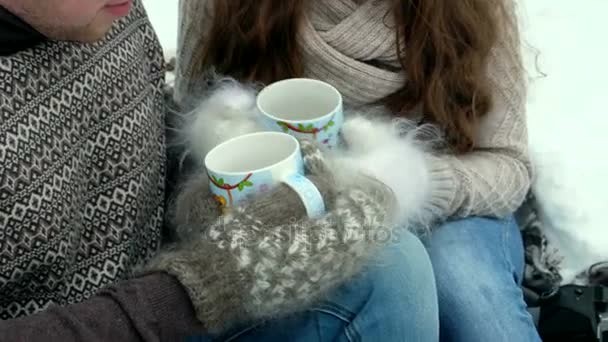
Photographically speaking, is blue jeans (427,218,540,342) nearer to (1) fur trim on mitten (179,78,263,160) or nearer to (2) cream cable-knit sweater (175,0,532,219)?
(2) cream cable-knit sweater (175,0,532,219)

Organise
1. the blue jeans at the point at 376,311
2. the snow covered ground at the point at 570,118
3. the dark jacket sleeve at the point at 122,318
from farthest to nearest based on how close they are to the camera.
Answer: the snow covered ground at the point at 570,118
the blue jeans at the point at 376,311
the dark jacket sleeve at the point at 122,318

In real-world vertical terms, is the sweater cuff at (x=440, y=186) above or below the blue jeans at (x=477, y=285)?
above

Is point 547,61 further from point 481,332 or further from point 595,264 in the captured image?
point 481,332

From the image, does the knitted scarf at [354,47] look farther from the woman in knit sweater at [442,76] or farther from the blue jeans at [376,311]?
the blue jeans at [376,311]

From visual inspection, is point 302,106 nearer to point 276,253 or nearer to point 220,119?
point 220,119

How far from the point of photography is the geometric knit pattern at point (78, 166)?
2.36 ft

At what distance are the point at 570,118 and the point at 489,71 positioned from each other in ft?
1.27

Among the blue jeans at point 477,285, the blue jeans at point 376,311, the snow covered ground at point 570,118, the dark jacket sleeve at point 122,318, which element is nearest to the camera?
the dark jacket sleeve at point 122,318

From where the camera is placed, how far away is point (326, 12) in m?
1.00

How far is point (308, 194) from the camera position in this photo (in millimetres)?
701

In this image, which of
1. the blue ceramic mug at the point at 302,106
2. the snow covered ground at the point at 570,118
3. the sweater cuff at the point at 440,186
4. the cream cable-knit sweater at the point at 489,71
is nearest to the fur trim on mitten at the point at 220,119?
the blue ceramic mug at the point at 302,106

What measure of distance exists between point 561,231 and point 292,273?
2.18 feet

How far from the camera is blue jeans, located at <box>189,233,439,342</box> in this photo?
0.77m

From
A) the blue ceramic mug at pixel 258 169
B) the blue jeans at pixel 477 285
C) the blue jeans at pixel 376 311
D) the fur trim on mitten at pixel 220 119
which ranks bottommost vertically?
the blue jeans at pixel 477 285
